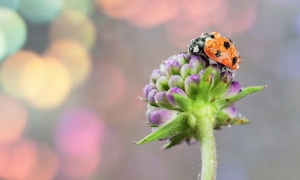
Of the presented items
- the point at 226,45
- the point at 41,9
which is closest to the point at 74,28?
the point at 41,9

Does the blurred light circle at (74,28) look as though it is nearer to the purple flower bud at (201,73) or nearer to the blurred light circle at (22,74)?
the blurred light circle at (22,74)

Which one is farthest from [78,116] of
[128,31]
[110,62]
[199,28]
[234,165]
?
[234,165]

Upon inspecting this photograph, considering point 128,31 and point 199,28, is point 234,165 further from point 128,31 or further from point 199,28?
point 128,31

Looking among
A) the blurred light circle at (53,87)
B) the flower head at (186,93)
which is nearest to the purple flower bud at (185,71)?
the flower head at (186,93)

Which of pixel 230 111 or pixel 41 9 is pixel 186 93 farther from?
pixel 41 9

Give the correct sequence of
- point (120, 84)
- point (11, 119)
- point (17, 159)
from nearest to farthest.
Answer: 1. point (17, 159)
2. point (120, 84)
3. point (11, 119)
